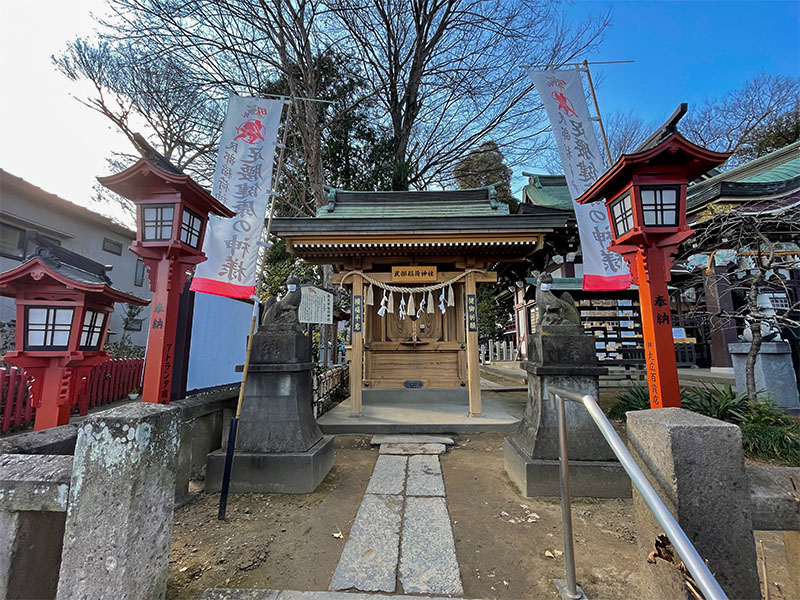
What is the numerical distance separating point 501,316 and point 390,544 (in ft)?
54.9

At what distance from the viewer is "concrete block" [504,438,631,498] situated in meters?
3.47

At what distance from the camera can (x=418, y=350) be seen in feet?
29.0

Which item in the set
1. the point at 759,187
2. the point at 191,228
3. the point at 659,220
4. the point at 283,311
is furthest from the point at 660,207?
the point at 759,187

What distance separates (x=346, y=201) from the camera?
9703 mm

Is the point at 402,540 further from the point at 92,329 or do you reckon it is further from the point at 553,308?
the point at 92,329

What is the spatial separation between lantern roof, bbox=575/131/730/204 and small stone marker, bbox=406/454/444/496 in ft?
13.2

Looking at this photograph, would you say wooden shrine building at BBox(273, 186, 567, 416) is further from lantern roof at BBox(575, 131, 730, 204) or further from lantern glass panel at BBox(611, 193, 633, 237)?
lantern roof at BBox(575, 131, 730, 204)

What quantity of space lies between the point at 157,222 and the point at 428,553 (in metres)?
3.87

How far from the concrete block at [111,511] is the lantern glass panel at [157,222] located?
7.10ft

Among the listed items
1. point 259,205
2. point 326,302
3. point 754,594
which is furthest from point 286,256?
point 754,594

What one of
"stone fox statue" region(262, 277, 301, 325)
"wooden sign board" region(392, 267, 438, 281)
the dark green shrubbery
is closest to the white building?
"stone fox statue" region(262, 277, 301, 325)

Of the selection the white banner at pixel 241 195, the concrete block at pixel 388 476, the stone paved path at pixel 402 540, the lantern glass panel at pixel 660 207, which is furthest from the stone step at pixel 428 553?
the lantern glass panel at pixel 660 207

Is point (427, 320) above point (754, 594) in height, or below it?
above

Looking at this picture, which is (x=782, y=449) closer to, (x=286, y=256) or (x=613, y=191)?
(x=613, y=191)
